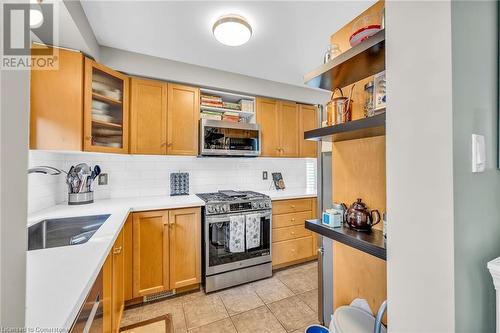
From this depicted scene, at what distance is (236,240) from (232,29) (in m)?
1.94

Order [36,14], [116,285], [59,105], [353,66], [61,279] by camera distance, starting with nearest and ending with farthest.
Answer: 1. [61,279]
2. [353,66]
3. [36,14]
4. [116,285]
5. [59,105]

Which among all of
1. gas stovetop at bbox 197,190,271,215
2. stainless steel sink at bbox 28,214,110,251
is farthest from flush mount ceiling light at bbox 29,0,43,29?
gas stovetop at bbox 197,190,271,215

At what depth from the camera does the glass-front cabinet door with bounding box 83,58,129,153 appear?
1806mm

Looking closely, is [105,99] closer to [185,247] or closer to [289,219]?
[185,247]

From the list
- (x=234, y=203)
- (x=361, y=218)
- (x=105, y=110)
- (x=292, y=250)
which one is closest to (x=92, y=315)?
(x=361, y=218)

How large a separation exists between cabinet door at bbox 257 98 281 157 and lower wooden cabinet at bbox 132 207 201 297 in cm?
128

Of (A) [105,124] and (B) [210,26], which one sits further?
(A) [105,124]

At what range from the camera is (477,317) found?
2.06ft

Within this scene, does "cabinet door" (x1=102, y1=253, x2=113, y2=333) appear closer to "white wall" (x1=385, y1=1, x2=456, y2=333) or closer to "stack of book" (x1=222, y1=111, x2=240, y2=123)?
"white wall" (x1=385, y1=1, x2=456, y2=333)

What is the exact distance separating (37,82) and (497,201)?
2684mm

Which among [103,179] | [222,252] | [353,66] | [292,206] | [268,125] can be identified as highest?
[268,125]

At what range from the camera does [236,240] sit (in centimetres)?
224

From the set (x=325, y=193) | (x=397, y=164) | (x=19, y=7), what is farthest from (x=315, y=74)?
(x=19, y=7)

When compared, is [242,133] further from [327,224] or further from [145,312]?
[145,312]
